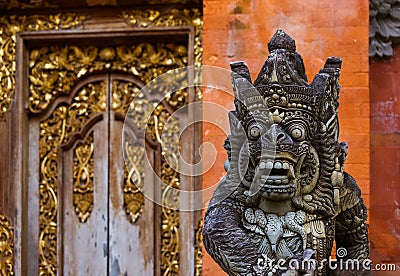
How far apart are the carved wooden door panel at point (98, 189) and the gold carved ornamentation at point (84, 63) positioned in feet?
0.35

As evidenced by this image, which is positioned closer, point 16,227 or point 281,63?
point 281,63

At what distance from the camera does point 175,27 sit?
28.6ft

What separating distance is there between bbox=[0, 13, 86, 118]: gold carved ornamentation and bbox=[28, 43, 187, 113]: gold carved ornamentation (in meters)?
0.18

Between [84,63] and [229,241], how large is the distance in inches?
148

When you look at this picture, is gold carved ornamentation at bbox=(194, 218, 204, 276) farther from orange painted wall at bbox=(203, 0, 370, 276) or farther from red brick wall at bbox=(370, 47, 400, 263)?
red brick wall at bbox=(370, 47, 400, 263)

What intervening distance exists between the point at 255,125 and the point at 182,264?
10.9ft

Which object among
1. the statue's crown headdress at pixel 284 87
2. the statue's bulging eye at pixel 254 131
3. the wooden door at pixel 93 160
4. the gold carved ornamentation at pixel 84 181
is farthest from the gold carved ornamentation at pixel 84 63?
the statue's bulging eye at pixel 254 131

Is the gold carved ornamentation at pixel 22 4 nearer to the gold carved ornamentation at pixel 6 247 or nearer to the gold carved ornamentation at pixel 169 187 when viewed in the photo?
the gold carved ornamentation at pixel 169 187

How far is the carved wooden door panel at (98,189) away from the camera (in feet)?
29.2

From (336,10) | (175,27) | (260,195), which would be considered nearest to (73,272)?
(175,27)

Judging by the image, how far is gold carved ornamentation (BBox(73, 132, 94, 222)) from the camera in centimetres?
899

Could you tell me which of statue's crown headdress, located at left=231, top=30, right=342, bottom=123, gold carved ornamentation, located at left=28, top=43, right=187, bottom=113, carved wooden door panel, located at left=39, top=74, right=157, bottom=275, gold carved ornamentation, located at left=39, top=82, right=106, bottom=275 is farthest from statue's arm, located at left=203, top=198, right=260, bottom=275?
gold carved ornamentation, located at left=39, top=82, right=106, bottom=275

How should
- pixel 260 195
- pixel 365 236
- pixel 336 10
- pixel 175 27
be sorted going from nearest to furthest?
pixel 260 195
pixel 365 236
pixel 336 10
pixel 175 27

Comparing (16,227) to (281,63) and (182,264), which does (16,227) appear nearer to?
(182,264)
